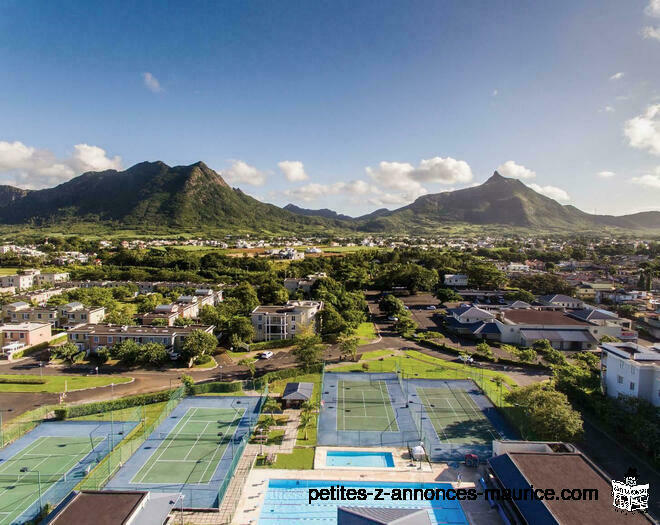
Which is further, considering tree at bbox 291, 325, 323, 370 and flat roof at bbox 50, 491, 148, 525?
tree at bbox 291, 325, 323, 370

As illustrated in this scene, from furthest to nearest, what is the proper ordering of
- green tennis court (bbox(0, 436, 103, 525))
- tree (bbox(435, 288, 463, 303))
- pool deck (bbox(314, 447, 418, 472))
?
tree (bbox(435, 288, 463, 303)), pool deck (bbox(314, 447, 418, 472)), green tennis court (bbox(0, 436, 103, 525))

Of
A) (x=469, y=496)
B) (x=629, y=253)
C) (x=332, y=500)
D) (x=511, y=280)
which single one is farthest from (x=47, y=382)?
(x=629, y=253)

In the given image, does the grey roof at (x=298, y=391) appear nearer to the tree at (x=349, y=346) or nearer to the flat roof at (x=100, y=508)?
the tree at (x=349, y=346)

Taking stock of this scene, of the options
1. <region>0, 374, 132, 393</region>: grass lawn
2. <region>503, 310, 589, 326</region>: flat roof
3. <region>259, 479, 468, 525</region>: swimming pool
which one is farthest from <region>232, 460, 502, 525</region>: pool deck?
<region>503, 310, 589, 326</region>: flat roof

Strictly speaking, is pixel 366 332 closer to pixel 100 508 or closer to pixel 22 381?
pixel 22 381

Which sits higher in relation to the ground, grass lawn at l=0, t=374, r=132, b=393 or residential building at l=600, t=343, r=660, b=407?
residential building at l=600, t=343, r=660, b=407

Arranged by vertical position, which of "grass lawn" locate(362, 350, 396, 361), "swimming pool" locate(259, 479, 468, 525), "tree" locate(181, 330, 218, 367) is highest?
"tree" locate(181, 330, 218, 367)

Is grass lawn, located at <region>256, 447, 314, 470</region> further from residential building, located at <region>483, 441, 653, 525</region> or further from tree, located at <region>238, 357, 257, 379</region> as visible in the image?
tree, located at <region>238, 357, 257, 379</region>
